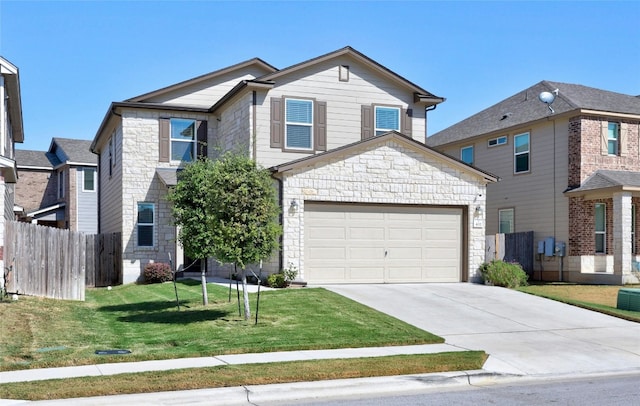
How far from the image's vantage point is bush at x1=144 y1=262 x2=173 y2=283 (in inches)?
930

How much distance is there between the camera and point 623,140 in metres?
26.3

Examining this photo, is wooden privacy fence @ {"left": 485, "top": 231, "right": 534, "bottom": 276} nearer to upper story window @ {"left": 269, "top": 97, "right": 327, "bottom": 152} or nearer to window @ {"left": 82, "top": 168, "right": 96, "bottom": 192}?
upper story window @ {"left": 269, "top": 97, "right": 327, "bottom": 152}

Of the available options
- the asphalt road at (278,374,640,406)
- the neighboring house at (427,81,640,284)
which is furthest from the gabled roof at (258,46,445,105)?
the asphalt road at (278,374,640,406)

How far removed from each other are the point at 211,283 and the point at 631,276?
14706 millimetres

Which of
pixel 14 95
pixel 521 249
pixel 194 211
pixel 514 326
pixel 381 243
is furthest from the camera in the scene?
pixel 521 249

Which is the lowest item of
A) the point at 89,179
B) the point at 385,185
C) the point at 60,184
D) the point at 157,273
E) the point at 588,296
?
the point at 588,296

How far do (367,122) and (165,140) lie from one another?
7.54m

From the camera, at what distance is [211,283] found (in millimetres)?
21047

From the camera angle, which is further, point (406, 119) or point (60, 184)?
point (60, 184)

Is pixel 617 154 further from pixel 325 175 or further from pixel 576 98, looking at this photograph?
pixel 325 175

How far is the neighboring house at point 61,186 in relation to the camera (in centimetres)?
3991

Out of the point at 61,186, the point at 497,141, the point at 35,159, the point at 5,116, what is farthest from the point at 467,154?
the point at 35,159

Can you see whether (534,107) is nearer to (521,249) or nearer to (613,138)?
(613,138)

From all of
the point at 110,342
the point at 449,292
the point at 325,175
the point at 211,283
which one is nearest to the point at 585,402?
the point at 110,342
